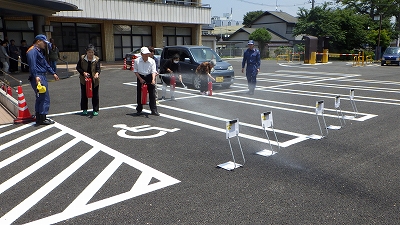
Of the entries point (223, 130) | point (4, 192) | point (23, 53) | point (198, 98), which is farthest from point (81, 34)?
point (4, 192)

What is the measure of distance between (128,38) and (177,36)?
5.15m

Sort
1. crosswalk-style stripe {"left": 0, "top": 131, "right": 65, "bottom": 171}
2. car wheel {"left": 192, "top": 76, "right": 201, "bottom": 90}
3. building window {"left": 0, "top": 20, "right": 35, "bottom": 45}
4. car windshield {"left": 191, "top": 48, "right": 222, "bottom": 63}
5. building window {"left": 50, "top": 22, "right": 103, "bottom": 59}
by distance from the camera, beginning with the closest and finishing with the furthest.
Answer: crosswalk-style stripe {"left": 0, "top": 131, "right": 65, "bottom": 171} → car wheel {"left": 192, "top": 76, "right": 201, "bottom": 90} → car windshield {"left": 191, "top": 48, "right": 222, "bottom": 63} → building window {"left": 0, "top": 20, "right": 35, "bottom": 45} → building window {"left": 50, "top": 22, "right": 103, "bottom": 59}

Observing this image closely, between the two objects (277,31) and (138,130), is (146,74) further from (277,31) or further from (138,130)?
(277,31)

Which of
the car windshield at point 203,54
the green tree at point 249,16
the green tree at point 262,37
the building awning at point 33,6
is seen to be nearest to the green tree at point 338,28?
the green tree at point 262,37

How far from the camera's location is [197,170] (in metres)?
5.23

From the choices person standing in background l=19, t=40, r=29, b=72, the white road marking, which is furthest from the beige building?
the white road marking

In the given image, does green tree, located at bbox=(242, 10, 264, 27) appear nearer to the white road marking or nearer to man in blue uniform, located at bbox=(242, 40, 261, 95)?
man in blue uniform, located at bbox=(242, 40, 261, 95)

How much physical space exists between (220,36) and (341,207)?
2873 inches

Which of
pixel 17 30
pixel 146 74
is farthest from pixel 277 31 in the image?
pixel 146 74

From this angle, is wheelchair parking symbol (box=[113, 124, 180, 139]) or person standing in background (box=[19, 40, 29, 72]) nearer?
wheelchair parking symbol (box=[113, 124, 180, 139])

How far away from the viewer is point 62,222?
3734 millimetres

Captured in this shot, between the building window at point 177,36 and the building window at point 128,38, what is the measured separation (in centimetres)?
171

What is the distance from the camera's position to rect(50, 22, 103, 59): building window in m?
26.7

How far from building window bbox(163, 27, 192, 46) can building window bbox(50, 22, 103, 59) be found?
21.6ft
